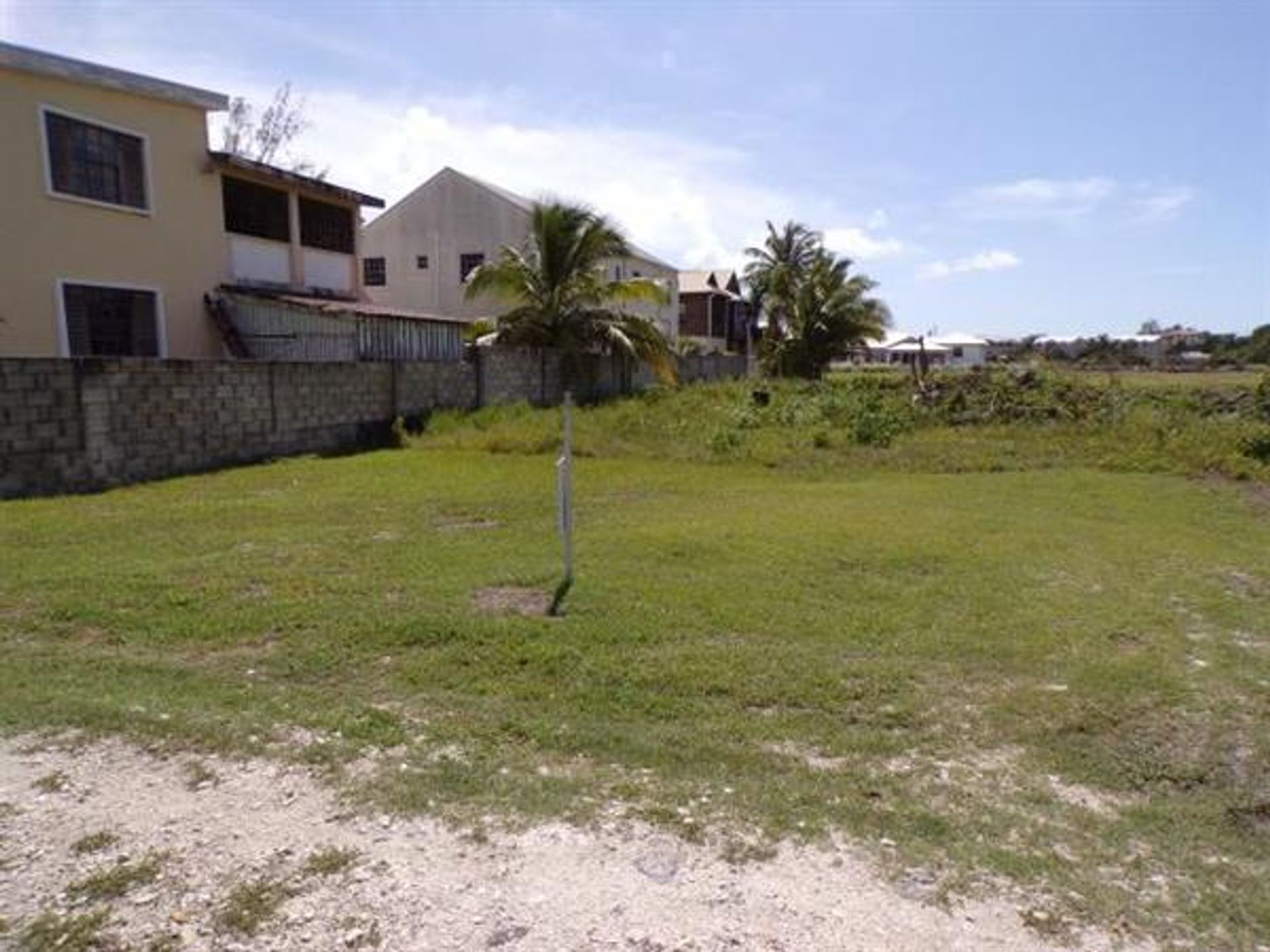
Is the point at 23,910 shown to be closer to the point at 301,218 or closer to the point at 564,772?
the point at 564,772

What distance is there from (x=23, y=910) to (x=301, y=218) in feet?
68.6

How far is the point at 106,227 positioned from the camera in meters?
16.2

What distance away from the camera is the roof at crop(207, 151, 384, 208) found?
1831 centimetres

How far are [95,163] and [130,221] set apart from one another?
1132 mm

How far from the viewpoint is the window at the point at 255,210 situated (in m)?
19.4

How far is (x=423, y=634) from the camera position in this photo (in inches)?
206

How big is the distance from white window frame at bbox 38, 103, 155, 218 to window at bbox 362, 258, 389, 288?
14768mm

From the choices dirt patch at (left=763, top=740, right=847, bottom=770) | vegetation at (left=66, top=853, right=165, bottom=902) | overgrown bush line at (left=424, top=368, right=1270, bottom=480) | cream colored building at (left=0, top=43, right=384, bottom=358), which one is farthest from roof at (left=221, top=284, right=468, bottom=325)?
vegetation at (left=66, top=853, right=165, bottom=902)

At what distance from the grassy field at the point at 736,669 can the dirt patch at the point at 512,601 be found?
52mm

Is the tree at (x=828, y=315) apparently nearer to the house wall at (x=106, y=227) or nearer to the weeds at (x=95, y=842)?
the house wall at (x=106, y=227)

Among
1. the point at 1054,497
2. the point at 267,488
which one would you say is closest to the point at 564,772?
the point at 267,488

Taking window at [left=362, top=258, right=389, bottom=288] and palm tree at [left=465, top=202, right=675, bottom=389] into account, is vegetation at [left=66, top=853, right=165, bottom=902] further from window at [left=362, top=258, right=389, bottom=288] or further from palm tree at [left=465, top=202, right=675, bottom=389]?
window at [left=362, top=258, right=389, bottom=288]

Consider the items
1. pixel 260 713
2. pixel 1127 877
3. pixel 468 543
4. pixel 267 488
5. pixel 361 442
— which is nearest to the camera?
pixel 1127 877

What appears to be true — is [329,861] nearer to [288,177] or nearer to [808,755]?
[808,755]
